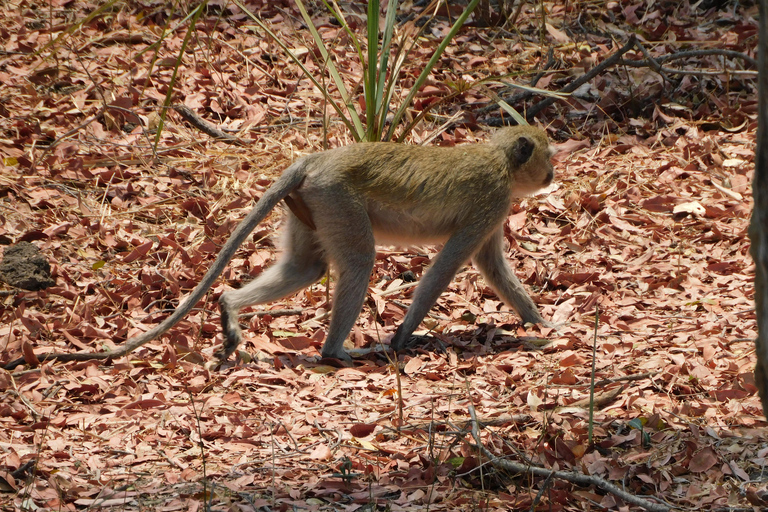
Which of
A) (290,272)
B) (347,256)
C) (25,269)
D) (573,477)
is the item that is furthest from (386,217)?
(25,269)

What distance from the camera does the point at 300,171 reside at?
6023 mm

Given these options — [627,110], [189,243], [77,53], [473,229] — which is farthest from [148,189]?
[627,110]

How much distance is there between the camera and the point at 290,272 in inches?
254

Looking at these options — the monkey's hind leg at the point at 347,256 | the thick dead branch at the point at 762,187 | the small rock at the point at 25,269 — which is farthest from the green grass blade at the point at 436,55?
the thick dead branch at the point at 762,187

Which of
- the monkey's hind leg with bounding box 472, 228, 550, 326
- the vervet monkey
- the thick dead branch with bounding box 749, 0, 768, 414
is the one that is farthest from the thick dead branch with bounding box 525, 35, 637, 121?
the thick dead branch with bounding box 749, 0, 768, 414

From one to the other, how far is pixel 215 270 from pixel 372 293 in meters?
1.95

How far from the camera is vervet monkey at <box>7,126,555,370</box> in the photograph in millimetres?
6023

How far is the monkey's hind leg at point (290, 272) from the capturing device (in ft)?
20.6

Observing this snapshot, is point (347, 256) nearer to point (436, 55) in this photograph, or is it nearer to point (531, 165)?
point (531, 165)

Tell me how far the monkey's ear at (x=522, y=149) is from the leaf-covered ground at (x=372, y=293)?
921mm

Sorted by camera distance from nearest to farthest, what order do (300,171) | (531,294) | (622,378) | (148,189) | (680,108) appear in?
(622,378) < (300,171) < (531,294) < (148,189) < (680,108)

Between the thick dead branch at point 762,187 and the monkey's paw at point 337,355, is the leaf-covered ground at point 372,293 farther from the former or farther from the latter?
the thick dead branch at point 762,187

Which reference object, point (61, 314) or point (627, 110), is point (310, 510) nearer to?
point (61, 314)

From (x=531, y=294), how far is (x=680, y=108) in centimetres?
382
